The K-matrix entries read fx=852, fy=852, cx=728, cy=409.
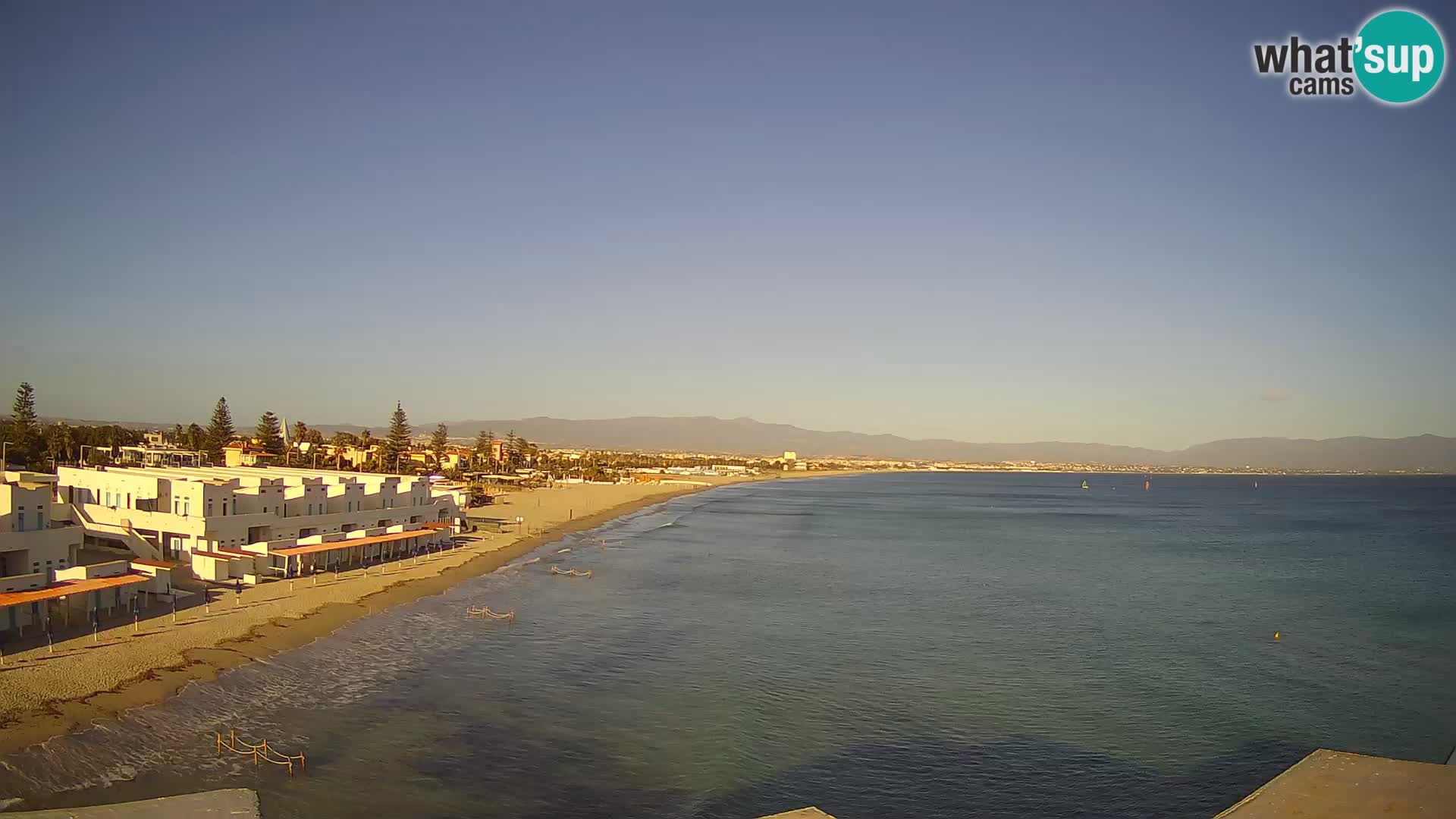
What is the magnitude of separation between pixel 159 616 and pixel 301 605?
5.17m

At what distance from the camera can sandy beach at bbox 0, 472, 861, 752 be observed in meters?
21.7

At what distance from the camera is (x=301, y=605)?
115ft

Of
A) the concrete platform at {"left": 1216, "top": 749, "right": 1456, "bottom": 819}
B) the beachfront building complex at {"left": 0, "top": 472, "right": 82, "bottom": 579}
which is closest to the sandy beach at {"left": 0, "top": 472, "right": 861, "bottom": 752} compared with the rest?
the beachfront building complex at {"left": 0, "top": 472, "right": 82, "bottom": 579}

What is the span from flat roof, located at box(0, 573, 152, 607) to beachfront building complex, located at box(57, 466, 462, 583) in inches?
254

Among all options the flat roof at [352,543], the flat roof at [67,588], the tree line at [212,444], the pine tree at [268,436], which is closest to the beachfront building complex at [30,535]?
the flat roof at [67,588]

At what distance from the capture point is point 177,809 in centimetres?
1541

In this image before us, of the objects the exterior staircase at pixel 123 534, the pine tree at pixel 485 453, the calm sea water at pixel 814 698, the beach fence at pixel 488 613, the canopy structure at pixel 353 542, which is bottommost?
the calm sea water at pixel 814 698

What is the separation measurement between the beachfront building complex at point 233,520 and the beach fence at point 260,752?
2082 centimetres

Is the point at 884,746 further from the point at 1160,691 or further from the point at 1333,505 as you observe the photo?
the point at 1333,505

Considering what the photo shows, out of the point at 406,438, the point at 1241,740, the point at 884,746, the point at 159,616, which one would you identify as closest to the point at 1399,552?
the point at 1241,740

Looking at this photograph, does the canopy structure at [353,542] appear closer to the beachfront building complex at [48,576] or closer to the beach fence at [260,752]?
the beachfront building complex at [48,576]

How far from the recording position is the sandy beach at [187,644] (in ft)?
71.1

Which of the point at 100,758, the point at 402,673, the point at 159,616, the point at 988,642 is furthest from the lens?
the point at 988,642

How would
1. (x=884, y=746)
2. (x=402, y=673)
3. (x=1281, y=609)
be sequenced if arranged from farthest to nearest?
(x=1281, y=609)
(x=402, y=673)
(x=884, y=746)
